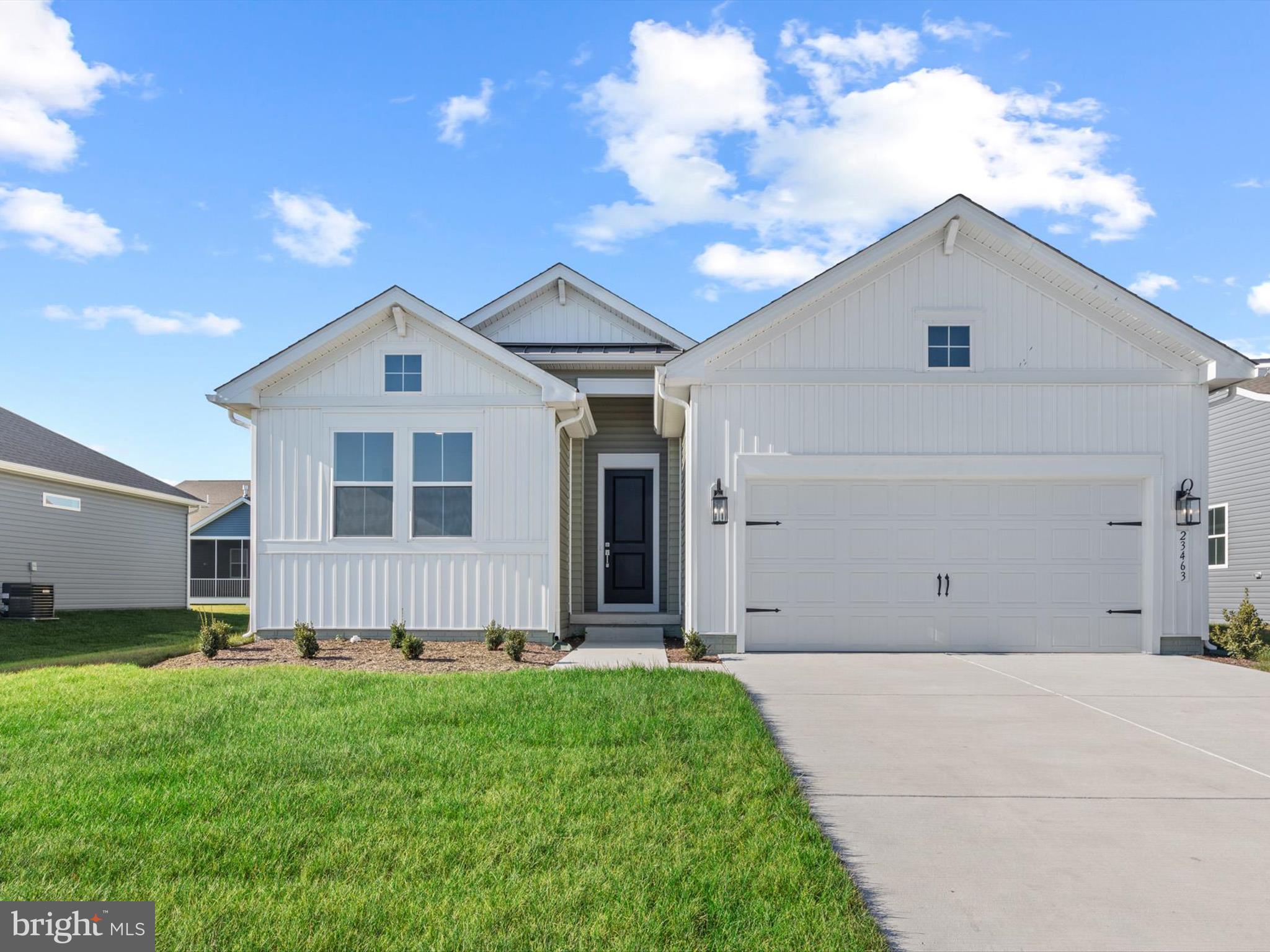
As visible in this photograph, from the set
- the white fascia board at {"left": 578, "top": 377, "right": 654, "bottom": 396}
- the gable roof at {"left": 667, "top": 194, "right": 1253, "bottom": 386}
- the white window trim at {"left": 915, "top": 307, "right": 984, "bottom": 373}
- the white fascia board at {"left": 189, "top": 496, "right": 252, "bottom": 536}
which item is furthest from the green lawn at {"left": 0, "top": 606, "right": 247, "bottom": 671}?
the white window trim at {"left": 915, "top": 307, "right": 984, "bottom": 373}

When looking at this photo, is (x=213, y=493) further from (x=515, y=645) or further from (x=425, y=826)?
(x=425, y=826)

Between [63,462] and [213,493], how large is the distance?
1603cm

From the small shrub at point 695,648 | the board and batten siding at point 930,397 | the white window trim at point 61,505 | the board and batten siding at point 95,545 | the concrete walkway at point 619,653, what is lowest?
the concrete walkway at point 619,653

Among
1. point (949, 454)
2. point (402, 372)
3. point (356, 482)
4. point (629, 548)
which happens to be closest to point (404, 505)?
point (356, 482)

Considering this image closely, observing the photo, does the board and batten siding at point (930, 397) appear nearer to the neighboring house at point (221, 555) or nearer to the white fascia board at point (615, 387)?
the white fascia board at point (615, 387)

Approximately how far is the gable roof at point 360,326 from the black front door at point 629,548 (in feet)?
10.1

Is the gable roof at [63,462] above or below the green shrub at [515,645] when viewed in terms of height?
above

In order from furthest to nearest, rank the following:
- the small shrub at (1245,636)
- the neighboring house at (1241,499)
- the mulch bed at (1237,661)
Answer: the neighboring house at (1241,499)
the small shrub at (1245,636)
the mulch bed at (1237,661)

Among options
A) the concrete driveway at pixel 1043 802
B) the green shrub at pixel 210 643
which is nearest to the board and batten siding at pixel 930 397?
the concrete driveway at pixel 1043 802

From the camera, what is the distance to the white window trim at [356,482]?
41.3 ft

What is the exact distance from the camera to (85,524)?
21.3m

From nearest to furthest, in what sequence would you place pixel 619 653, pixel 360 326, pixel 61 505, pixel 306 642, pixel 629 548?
1. pixel 306 642
2. pixel 619 653
3. pixel 360 326
4. pixel 629 548
5. pixel 61 505

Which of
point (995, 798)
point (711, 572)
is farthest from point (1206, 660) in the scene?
point (995, 798)
